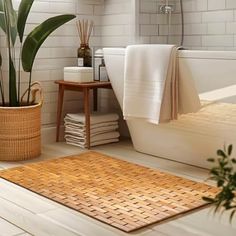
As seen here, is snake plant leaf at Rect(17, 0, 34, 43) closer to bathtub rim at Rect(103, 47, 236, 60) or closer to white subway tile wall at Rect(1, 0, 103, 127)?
white subway tile wall at Rect(1, 0, 103, 127)

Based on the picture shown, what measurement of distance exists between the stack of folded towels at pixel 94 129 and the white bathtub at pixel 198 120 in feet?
1.20

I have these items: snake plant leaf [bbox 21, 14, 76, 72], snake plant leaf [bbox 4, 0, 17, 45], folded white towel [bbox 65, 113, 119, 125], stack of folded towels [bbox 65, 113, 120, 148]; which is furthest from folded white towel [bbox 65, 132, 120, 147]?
snake plant leaf [bbox 4, 0, 17, 45]

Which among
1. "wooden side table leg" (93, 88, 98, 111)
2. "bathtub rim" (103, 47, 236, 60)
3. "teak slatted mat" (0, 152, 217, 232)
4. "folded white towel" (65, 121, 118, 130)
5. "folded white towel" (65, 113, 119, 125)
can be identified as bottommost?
"teak slatted mat" (0, 152, 217, 232)

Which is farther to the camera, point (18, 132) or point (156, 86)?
point (18, 132)

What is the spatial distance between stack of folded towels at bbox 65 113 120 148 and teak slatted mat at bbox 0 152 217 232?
1.35 ft

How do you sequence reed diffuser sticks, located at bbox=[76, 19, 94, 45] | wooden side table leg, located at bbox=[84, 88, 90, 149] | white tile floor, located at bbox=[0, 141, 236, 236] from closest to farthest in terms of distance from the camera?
white tile floor, located at bbox=[0, 141, 236, 236], wooden side table leg, located at bbox=[84, 88, 90, 149], reed diffuser sticks, located at bbox=[76, 19, 94, 45]

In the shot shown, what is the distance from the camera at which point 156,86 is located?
2910 mm

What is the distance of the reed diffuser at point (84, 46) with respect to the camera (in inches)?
151

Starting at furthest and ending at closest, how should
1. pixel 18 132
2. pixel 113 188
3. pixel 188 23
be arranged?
pixel 188 23
pixel 18 132
pixel 113 188

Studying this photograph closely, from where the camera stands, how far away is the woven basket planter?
3170 millimetres

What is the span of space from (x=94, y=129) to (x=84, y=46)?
74 cm

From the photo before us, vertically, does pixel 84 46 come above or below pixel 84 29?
below

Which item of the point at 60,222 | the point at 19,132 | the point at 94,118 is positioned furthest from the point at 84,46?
the point at 60,222

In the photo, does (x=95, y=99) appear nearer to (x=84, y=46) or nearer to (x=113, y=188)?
(x=84, y=46)
